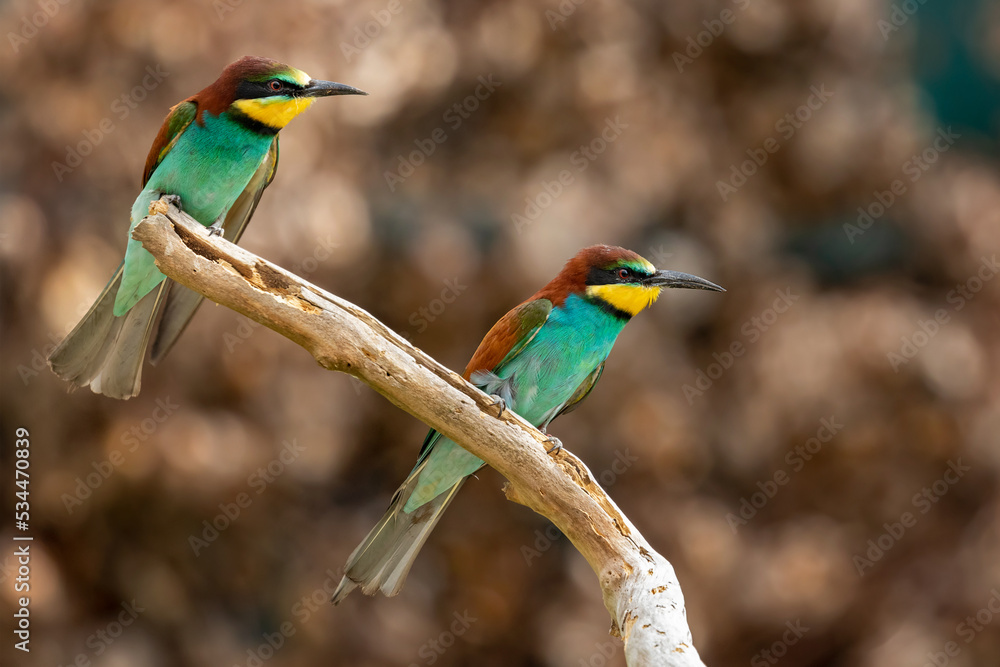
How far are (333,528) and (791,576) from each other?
2312 millimetres

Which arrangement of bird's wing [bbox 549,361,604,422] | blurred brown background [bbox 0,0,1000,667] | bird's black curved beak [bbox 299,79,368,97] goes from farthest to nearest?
1. blurred brown background [bbox 0,0,1000,667]
2. bird's wing [bbox 549,361,604,422]
3. bird's black curved beak [bbox 299,79,368,97]

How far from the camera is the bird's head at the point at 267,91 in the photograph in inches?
78.4

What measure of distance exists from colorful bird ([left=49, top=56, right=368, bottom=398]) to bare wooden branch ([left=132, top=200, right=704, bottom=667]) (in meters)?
0.20

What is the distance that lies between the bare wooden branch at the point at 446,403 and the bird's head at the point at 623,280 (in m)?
0.42

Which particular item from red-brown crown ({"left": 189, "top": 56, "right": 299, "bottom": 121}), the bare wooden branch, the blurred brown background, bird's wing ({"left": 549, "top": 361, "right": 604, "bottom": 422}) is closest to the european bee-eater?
bird's wing ({"left": 549, "top": 361, "right": 604, "bottom": 422})

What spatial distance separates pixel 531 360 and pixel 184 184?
981 mm

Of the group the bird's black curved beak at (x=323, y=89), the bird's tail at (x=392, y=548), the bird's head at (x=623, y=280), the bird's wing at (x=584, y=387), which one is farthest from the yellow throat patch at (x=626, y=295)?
the bird's black curved beak at (x=323, y=89)

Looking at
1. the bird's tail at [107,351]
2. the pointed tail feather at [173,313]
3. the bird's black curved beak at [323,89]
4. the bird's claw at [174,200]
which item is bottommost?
the bird's tail at [107,351]

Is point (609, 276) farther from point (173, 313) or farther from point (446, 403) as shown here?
point (173, 313)

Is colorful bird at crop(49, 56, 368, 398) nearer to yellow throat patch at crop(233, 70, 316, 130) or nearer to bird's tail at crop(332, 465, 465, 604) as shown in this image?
yellow throat patch at crop(233, 70, 316, 130)

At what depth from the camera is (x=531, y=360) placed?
2211mm

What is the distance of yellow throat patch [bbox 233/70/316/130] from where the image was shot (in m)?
2.01

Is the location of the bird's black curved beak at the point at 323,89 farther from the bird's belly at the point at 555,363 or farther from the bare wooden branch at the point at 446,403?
the bird's belly at the point at 555,363

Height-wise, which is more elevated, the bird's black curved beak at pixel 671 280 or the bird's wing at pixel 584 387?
the bird's black curved beak at pixel 671 280
